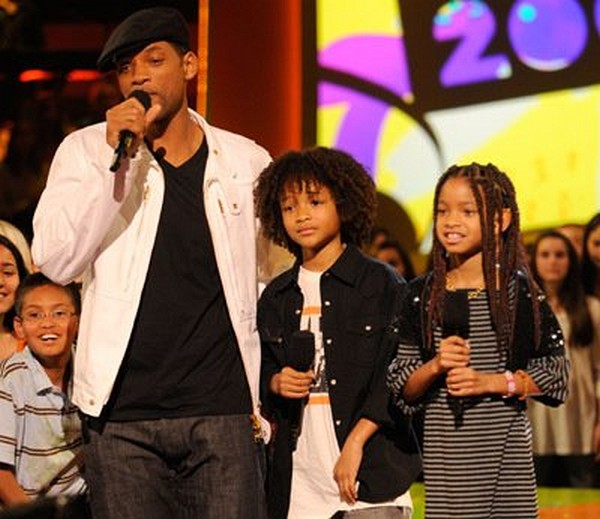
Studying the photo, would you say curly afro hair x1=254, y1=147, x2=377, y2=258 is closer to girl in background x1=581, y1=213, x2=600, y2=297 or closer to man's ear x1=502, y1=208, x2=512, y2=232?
man's ear x1=502, y1=208, x2=512, y2=232

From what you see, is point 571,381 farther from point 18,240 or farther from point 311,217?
point 311,217

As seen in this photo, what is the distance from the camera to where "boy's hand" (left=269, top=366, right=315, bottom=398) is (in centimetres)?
399

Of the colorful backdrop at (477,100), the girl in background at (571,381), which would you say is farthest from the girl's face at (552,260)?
the colorful backdrop at (477,100)

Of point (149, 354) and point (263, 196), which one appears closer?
point (149, 354)

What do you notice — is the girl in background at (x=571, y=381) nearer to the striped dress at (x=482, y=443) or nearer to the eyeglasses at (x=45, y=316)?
the eyeglasses at (x=45, y=316)

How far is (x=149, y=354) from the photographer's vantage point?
365 centimetres

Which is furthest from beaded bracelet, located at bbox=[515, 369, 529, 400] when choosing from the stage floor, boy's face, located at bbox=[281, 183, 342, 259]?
the stage floor

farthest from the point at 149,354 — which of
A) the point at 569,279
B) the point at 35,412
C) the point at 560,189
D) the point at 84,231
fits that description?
the point at 560,189

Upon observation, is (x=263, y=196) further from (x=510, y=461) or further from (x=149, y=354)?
(x=510, y=461)

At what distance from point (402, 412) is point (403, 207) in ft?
19.1

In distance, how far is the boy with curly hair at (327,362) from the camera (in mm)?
4031

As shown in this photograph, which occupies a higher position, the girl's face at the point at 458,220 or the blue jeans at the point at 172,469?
the girl's face at the point at 458,220

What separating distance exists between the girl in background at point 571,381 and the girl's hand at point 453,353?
4.81 meters

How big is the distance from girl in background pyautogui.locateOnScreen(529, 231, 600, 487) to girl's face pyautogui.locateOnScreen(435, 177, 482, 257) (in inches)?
180
